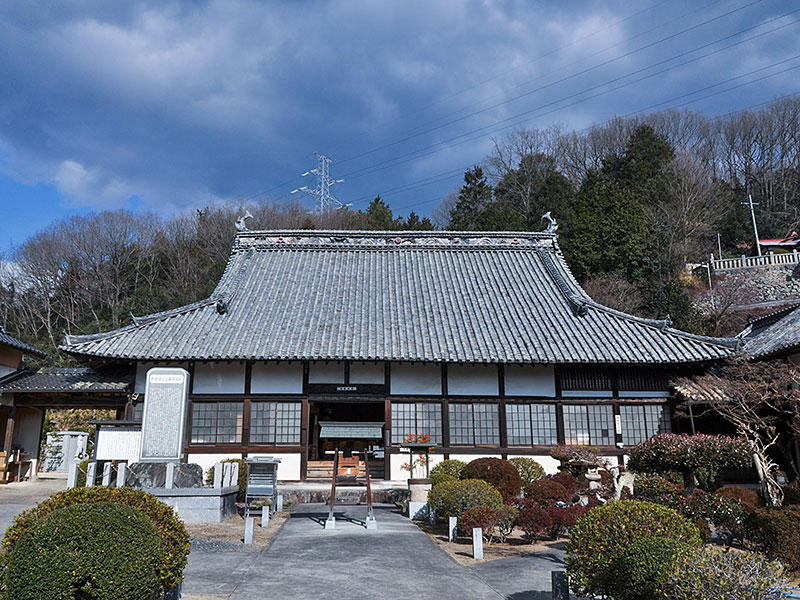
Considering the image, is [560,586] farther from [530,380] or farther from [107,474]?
[530,380]

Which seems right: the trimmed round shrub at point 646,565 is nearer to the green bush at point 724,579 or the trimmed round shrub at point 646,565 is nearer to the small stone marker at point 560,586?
the green bush at point 724,579

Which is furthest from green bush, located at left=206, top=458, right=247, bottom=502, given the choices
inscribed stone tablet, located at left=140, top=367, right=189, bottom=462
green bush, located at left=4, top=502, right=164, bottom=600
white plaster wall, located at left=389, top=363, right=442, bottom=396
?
green bush, located at left=4, top=502, right=164, bottom=600

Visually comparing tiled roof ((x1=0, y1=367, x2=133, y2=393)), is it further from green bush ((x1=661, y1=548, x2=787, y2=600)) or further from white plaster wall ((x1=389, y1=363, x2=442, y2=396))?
green bush ((x1=661, y1=548, x2=787, y2=600))

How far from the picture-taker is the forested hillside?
37.7 m

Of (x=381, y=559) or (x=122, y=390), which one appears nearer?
(x=381, y=559)

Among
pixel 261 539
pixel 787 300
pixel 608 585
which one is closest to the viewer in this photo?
pixel 608 585

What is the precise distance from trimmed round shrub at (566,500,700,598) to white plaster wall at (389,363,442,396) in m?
13.1

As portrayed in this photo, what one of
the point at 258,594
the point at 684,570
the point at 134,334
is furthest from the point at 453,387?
the point at 684,570

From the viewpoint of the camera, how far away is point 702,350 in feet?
63.8

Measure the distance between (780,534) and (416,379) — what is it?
12.1 meters

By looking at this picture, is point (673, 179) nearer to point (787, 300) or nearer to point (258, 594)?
point (787, 300)

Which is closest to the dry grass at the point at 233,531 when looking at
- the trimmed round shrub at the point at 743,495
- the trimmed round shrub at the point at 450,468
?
the trimmed round shrub at the point at 450,468

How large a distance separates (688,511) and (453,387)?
9122 mm

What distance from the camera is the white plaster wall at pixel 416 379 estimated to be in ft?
66.5
